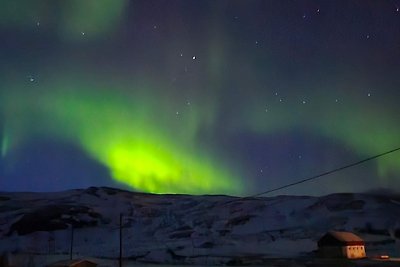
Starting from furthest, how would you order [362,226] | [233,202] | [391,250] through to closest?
[233,202] → [362,226] → [391,250]

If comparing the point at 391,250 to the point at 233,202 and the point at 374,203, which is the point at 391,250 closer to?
the point at 374,203

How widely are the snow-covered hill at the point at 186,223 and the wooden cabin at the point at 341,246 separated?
1345 centimetres

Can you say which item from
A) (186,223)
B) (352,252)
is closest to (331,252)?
(352,252)

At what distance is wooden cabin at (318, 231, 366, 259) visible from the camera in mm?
52741

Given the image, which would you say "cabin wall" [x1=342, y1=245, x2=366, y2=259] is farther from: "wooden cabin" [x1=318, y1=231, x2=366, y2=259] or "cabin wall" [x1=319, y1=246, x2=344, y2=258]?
"cabin wall" [x1=319, y1=246, x2=344, y2=258]

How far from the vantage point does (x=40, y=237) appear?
288 ft

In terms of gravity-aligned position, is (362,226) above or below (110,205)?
below

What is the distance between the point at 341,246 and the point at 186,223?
47809 mm

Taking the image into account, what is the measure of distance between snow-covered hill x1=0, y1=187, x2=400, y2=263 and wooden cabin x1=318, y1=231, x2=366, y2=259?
13.5 meters

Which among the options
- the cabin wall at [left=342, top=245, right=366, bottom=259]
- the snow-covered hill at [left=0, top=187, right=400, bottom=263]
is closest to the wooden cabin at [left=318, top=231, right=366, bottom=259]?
the cabin wall at [left=342, top=245, right=366, bottom=259]

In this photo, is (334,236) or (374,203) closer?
(334,236)

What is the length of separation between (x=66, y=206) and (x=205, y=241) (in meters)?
32.9

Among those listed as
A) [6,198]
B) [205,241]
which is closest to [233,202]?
[205,241]

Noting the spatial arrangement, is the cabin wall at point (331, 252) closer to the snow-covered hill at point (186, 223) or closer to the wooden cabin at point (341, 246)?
the wooden cabin at point (341, 246)
